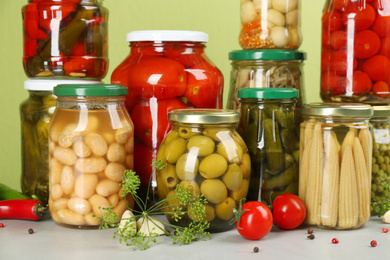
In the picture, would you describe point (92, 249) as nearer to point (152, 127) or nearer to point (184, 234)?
point (184, 234)

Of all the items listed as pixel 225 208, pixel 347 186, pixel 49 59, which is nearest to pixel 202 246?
pixel 225 208

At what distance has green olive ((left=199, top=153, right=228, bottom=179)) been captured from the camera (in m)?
1.05

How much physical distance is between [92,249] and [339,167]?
50 centimetres

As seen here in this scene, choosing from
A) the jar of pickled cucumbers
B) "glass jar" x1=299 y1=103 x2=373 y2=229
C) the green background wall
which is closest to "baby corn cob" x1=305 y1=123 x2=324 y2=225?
"glass jar" x1=299 y1=103 x2=373 y2=229

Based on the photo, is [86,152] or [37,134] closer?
[86,152]

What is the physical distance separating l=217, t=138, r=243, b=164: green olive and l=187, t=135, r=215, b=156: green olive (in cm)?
2

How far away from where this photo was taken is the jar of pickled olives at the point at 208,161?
105 cm

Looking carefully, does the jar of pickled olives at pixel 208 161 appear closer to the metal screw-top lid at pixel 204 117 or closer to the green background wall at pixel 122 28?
the metal screw-top lid at pixel 204 117

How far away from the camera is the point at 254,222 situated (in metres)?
1.05

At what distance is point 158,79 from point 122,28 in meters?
0.60

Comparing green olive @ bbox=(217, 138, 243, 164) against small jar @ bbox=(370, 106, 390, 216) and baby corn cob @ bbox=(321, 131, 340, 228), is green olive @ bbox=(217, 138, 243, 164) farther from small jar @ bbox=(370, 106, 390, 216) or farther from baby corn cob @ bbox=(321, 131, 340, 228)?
small jar @ bbox=(370, 106, 390, 216)

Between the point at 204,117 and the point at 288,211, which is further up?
the point at 204,117

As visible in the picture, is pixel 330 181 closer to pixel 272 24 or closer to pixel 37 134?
pixel 272 24

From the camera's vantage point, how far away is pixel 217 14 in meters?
1.77
